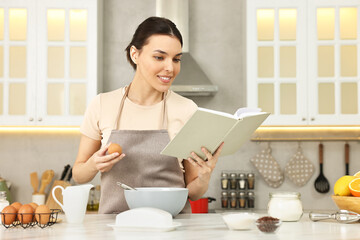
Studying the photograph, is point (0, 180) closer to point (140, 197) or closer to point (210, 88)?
point (210, 88)

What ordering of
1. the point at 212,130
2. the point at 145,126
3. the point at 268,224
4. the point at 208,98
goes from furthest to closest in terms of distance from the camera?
1. the point at 208,98
2. the point at 145,126
3. the point at 212,130
4. the point at 268,224

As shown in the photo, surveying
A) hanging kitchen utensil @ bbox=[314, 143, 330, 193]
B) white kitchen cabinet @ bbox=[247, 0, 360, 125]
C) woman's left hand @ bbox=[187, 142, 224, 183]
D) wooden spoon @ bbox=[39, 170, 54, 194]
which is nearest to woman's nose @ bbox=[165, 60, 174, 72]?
woman's left hand @ bbox=[187, 142, 224, 183]

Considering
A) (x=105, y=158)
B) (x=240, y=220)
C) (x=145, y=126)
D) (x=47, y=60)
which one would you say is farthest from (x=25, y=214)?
(x=47, y=60)

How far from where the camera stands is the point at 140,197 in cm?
164

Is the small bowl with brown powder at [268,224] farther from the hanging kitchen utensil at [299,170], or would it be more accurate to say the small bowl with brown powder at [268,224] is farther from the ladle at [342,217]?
the hanging kitchen utensil at [299,170]

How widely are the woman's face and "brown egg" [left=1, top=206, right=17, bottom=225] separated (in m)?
0.85

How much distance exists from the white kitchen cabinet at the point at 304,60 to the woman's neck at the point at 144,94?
152 cm

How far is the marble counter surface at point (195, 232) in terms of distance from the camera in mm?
1349

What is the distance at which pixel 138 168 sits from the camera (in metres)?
2.08

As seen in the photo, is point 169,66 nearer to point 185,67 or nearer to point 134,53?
point 134,53

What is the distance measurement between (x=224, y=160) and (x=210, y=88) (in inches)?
27.0

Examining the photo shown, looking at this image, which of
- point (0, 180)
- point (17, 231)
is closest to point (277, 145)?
point (0, 180)

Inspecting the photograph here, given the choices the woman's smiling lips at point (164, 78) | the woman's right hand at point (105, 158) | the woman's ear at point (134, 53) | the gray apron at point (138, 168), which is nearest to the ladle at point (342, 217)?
the gray apron at point (138, 168)

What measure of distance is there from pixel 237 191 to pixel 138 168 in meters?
2.03
